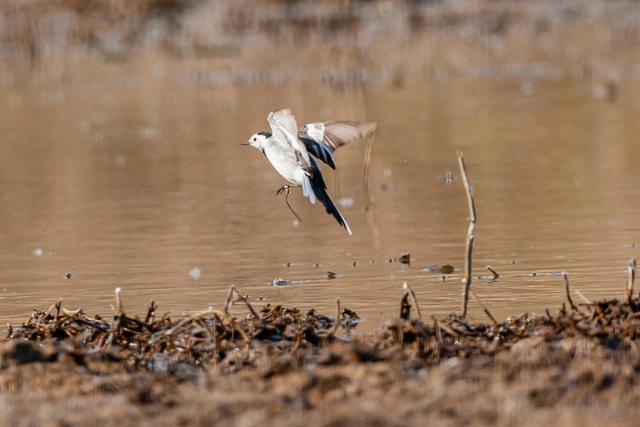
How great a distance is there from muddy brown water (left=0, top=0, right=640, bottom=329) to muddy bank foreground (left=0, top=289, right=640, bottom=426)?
96 cm

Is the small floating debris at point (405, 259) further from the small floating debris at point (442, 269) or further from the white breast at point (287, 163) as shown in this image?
the white breast at point (287, 163)

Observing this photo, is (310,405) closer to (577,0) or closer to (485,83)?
(485,83)

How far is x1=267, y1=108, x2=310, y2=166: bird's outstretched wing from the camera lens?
685 centimetres

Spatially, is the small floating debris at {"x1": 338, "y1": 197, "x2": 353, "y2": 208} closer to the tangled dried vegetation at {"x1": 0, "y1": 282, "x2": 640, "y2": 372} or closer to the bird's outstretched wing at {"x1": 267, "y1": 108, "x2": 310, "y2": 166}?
the bird's outstretched wing at {"x1": 267, "y1": 108, "x2": 310, "y2": 166}

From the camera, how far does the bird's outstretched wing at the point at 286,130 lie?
22.5ft

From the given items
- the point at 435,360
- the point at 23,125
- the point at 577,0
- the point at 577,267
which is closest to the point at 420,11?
the point at 577,0

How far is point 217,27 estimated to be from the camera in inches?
1096

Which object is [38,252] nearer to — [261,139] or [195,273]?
[195,273]

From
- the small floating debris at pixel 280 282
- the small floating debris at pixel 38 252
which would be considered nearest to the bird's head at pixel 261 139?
the small floating debris at pixel 280 282

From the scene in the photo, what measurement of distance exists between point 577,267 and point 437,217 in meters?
2.30

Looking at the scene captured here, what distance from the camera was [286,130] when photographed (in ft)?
22.8

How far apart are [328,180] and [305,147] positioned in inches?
212

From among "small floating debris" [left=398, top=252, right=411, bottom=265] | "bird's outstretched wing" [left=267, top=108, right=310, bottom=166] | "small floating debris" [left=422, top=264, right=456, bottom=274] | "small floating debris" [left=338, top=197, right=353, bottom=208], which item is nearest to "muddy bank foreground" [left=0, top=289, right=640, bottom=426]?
"bird's outstretched wing" [left=267, top=108, right=310, bottom=166]

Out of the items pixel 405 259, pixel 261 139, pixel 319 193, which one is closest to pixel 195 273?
pixel 405 259
